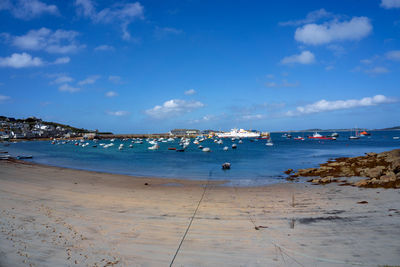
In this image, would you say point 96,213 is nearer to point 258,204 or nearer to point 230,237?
point 230,237

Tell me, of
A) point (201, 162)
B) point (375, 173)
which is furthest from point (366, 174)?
point (201, 162)

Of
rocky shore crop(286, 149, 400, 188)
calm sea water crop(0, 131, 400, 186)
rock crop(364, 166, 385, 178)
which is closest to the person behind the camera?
rocky shore crop(286, 149, 400, 188)

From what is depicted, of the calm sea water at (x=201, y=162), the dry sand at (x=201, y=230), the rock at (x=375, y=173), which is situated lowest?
the calm sea water at (x=201, y=162)

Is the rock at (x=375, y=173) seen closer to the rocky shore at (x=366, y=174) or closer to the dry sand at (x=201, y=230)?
the rocky shore at (x=366, y=174)

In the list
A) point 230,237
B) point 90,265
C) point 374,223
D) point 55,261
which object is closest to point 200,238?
point 230,237

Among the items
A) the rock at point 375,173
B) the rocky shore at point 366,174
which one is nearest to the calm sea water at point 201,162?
the rocky shore at point 366,174

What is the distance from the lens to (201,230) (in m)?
9.34

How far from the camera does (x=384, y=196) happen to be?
13.7 m

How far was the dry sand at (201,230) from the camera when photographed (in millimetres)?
7020

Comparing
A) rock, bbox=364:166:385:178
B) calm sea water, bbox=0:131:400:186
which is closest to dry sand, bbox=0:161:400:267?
rock, bbox=364:166:385:178

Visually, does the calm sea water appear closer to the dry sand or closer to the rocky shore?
the rocky shore

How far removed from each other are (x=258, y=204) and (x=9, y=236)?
10.8 meters

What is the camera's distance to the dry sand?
23.0 ft

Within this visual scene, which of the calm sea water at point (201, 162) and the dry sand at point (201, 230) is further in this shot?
the calm sea water at point (201, 162)
